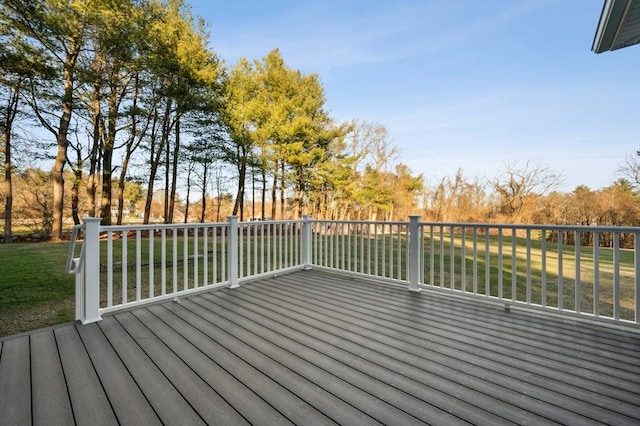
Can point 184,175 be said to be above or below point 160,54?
below

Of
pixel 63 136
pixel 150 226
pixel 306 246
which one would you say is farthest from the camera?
pixel 63 136

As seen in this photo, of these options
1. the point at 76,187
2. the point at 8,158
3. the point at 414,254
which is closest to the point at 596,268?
the point at 414,254

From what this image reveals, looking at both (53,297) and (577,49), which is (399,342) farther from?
(577,49)

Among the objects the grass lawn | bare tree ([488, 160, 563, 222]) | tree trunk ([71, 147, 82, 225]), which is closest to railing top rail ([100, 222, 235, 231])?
the grass lawn

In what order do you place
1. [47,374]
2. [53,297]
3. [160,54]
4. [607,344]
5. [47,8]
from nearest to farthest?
[47,374] < [607,344] < [53,297] < [47,8] < [160,54]

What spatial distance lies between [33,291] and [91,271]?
314 centimetres

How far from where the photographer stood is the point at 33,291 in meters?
4.42

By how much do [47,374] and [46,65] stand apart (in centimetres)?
1082

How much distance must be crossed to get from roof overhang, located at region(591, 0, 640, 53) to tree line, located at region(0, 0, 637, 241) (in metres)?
10.8

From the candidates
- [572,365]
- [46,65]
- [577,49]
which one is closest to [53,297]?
[572,365]

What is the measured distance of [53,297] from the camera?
4.23 meters

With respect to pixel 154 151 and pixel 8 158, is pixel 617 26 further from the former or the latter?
pixel 8 158

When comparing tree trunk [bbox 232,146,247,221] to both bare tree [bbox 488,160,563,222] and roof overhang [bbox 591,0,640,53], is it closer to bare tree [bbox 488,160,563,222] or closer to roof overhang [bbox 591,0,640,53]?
roof overhang [bbox 591,0,640,53]

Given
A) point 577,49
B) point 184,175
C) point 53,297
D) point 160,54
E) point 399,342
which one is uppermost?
point 160,54
